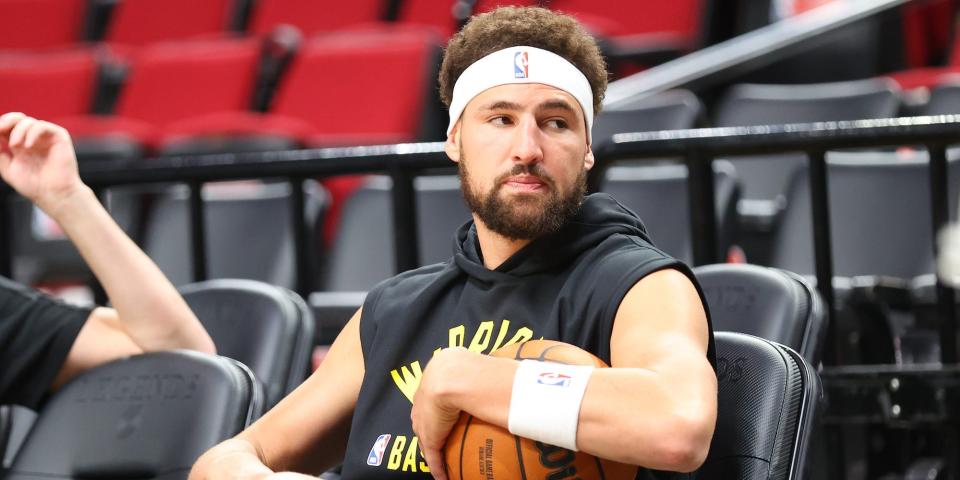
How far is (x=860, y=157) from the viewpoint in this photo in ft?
13.5

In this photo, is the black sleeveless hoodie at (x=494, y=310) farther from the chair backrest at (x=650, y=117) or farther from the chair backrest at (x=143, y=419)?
the chair backrest at (x=650, y=117)

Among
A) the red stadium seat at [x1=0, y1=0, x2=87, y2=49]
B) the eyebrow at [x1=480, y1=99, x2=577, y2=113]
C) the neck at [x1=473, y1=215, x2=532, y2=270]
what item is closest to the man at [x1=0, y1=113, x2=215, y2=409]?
the neck at [x1=473, y1=215, x2=532, y2=270]

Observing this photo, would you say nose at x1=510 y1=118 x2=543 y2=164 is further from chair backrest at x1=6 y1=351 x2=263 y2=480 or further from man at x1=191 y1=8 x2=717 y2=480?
chair backrest at x1=6 y1=351 x2=263 y2=480

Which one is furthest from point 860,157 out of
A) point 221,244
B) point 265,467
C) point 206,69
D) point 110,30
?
point 110,30

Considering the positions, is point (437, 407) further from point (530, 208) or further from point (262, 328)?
point (262, 328)

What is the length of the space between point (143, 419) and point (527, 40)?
38.6 inches

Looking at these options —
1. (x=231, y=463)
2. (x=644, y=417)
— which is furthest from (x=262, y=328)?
(x=644, y=417)

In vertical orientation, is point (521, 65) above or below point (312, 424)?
above

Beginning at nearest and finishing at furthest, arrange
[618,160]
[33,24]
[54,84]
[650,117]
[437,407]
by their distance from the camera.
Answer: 1. [437,407]
2. [618,160]
3. [650,117]
4. [54,84]
5. [33,24]

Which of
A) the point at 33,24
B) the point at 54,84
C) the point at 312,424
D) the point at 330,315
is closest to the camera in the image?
the point at 312,424

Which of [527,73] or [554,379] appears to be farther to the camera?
[527,73]

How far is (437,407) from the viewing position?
1.70 m

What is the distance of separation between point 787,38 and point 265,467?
15.5 ft

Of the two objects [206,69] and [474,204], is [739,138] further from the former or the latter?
[206,69]
